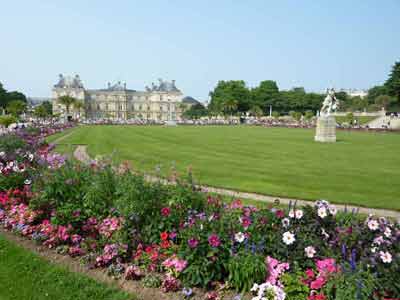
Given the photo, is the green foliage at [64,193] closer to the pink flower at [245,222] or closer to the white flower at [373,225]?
the pink flower at [245,222]

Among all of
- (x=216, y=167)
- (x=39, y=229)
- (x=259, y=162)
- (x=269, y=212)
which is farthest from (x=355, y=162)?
(x=39, y=229)

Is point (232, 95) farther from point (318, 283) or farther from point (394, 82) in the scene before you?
point (318, 283)

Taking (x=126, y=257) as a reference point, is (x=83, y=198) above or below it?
above

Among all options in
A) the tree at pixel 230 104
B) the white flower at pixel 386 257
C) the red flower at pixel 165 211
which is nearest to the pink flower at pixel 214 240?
the red flower at pixel 165 211

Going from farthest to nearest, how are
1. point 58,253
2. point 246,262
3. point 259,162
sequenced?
point 259,162 < point 58,253 < point 246,262

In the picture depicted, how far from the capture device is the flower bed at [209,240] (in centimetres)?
392

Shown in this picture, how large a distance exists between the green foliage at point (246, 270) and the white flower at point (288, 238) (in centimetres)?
37

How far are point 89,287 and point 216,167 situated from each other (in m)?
10.6

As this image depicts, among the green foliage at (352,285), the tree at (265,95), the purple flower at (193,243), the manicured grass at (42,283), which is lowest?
the manicured grass at (42,283)

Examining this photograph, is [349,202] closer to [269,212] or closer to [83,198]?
[269,212]

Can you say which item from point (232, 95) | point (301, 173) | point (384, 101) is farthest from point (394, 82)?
point (301, 173)

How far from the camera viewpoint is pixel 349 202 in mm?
9523

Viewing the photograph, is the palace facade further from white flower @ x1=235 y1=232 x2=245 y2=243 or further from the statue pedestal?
white flower @ x1=235 y1=232 x2=245 y2=243

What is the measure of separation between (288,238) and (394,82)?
74111mm
